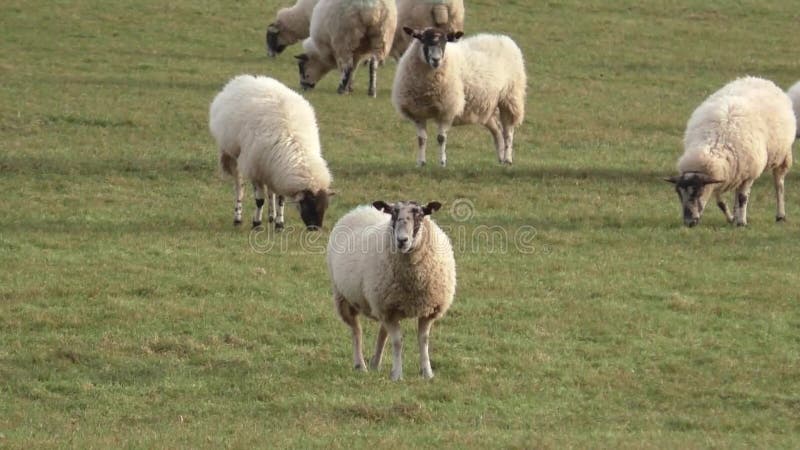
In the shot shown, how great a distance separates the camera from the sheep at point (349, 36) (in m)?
26.8

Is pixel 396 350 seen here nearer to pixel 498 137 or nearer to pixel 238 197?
pixel 238 197

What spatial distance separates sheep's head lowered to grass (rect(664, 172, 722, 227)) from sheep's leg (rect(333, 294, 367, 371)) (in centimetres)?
686

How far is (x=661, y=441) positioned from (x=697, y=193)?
8.39 metres

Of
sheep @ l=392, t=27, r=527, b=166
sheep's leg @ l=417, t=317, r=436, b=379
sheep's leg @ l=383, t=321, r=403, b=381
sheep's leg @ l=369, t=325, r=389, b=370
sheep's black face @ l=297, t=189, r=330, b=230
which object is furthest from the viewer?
sheep @ l=392, t=27, r=527, b=166

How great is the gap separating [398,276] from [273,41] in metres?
20.6

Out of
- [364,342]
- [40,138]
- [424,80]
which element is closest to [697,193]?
[424,80]

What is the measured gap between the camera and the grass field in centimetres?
1148

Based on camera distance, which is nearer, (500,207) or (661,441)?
(661,441)

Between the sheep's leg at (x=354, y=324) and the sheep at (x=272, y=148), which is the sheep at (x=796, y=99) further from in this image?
the sheep's leg at (x=354, y=324)

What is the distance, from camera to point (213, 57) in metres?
31.2

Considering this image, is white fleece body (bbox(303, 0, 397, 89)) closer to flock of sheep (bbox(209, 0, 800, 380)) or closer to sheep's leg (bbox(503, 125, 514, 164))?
flock of sheep (bbox(209, 0, 800, 380))

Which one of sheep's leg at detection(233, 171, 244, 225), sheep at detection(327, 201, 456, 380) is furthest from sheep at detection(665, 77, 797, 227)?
sheep at detection(327, 201, 456, 380)

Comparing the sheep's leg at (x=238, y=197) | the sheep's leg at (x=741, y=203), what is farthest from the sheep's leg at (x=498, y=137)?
the sheep's leg at (x=238, y=197)

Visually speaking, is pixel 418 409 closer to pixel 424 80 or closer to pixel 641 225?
pixel 641 225
